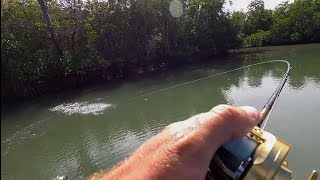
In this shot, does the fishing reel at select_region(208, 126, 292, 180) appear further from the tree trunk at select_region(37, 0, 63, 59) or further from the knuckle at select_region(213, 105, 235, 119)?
the tree trunk at select_region(37, 0, 63, 59)

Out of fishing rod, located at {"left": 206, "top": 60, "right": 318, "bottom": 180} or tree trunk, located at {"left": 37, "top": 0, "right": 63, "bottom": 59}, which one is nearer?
fishing rod, located at {"left": 206, "top": 60, "right": 318, "bottom": 180}

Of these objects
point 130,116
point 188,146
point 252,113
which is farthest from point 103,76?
point 188,146

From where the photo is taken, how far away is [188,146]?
88 cm

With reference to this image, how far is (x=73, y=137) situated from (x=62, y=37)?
42.4ft

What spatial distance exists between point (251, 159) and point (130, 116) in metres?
15.5

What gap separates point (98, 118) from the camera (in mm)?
16344

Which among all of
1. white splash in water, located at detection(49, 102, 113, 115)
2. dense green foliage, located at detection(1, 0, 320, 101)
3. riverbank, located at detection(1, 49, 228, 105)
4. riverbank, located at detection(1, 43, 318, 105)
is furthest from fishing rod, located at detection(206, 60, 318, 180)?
riverbank, located at detection(1, 49, 228, 105)

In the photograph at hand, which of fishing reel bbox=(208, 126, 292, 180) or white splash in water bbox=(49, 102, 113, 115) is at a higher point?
fishing reel bbox=(208, 126, 292, 180)

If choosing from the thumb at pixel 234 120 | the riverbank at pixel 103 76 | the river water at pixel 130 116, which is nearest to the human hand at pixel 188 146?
the thumb at pixel 234 120

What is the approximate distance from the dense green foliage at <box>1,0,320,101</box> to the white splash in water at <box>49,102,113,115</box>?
2427 mm

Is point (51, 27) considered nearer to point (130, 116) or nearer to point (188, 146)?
point (130, 116)

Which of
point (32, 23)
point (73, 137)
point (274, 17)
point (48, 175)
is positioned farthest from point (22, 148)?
point (274, 17)

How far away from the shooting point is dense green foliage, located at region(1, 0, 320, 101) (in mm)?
22312

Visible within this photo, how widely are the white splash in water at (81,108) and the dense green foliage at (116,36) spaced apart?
243 centimetres
